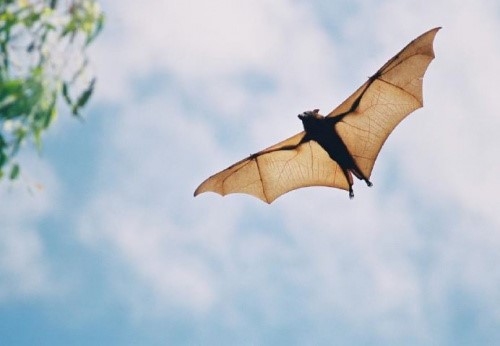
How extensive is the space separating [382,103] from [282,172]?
2.74 metres

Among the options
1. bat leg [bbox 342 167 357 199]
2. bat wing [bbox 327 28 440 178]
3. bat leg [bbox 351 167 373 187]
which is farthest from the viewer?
bat leg [bbox 342 167 357 199]

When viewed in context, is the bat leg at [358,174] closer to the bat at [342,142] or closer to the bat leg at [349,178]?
the bat at [342,142]

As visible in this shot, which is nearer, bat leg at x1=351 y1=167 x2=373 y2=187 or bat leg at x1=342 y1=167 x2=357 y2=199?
bat leg at x1=351 y1=167 x2=373 y2=187

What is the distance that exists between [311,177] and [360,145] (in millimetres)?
1420

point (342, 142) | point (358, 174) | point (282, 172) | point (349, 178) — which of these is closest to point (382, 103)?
point (342, 142)

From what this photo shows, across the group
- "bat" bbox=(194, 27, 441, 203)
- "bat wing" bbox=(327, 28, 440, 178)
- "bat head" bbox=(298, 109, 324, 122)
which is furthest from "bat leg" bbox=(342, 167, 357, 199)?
"bat head" bbox=(298, 109, 324, 122)

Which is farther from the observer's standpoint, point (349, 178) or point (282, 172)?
point (282, 172)

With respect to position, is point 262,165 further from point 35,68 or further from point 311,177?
point 35,68

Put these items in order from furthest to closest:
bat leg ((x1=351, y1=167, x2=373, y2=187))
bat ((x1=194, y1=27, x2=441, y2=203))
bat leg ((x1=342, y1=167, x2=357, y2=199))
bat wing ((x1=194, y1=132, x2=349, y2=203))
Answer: bat wing ((x1=194, y1=132, x2=349, y2=203)) < bat leg ((x1=342, y1=167, x2=357, y2=199)) < bat leg ((x1=351, y1=167, x2=373, y2=187)) < bat ((x1=194, y1=27, x2=441, y2=203))

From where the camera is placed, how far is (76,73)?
3.70m

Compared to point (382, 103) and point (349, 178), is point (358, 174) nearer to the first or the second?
point (349, 178)

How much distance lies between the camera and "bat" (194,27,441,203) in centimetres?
1001

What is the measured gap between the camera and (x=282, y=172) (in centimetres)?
1145

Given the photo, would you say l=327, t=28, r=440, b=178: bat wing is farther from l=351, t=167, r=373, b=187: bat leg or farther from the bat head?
the bat head
